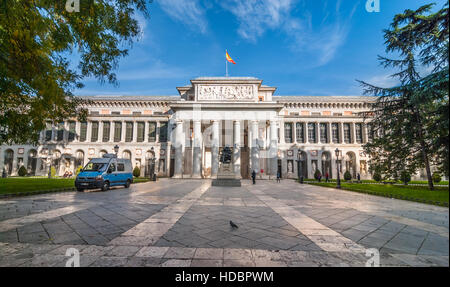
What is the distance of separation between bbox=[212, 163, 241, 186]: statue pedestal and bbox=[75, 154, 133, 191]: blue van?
23.0 feet

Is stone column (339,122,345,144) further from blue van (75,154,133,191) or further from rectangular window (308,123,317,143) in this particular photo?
blue van (75,154,133,191)

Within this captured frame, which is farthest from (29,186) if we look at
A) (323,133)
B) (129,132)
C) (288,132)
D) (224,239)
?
(323,133)

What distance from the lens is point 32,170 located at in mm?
37656

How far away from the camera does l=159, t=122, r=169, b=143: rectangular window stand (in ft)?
127

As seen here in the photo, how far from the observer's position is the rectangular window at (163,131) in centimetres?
3881

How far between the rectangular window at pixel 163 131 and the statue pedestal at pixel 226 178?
80.2 feet

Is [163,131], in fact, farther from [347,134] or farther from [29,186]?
[347,134]

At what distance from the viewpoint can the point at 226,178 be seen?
55.2 ft

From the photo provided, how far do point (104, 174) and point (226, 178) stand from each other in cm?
929

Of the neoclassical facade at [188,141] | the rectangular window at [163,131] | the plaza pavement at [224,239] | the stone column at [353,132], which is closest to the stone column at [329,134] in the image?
the neoclassical facade at [188,141]
